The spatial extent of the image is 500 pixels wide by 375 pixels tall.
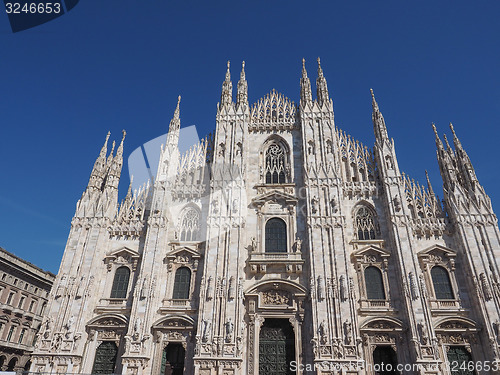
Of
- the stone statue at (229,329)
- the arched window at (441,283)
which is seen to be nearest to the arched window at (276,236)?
the stone statue at (229,329)

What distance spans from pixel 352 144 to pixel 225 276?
47.0 ft

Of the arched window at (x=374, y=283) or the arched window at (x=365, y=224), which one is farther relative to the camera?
the arched window at (x=365, y=224)

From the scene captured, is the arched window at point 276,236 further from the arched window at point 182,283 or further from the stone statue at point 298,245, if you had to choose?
the arched window at point 182,283

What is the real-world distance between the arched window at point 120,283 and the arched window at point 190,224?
452cm

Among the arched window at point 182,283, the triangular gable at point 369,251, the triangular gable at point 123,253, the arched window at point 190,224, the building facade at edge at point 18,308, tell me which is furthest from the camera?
the building facade at edge at point 18,308

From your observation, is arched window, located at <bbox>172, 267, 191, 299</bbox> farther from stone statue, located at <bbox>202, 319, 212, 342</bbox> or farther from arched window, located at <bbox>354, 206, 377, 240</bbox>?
arched window, located at <bbox>354, 206, 377, 240</bbox>

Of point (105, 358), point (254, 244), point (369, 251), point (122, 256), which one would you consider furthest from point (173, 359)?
point (369, 251)

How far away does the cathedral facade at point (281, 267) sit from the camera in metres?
21.5

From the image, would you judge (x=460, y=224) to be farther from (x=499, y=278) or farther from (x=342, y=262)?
(x=342, y=262)

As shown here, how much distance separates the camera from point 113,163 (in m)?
29.6

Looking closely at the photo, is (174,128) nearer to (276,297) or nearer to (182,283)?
(182,283)

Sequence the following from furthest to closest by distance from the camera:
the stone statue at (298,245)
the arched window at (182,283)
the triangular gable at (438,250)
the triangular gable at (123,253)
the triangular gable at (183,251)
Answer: the triangular gable at (123,253), the triangular gable at (183,251), the stone statue at (298,245), the arched window at (182,283), the triangular gable at (438,250)

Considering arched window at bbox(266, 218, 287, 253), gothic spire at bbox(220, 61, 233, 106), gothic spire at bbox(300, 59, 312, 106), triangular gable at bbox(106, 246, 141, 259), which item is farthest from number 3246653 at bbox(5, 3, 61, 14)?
gothic spire at bbox(300, 59, 312, 106)

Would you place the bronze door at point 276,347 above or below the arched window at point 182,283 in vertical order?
below
